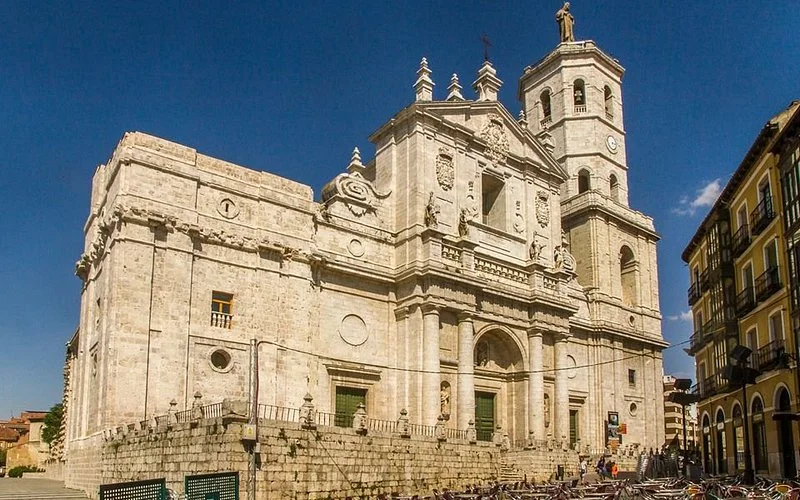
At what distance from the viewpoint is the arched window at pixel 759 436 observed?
24.2m

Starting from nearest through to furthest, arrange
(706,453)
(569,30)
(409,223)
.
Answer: (409,223), (706,453), (569,30)

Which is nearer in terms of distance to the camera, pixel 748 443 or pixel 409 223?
pixel 748 443

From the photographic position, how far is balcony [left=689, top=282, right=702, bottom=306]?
111ft

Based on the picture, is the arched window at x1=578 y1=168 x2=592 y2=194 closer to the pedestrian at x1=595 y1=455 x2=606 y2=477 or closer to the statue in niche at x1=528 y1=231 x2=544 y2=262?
the statue in niche at x1=528 y1=231 x2=544 y2=262

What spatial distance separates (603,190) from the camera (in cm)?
4022

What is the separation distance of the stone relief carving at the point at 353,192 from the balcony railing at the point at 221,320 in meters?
6.47

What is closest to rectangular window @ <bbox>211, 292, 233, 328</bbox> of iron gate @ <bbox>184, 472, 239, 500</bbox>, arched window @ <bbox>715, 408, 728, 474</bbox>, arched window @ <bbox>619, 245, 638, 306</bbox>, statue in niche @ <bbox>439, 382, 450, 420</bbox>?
statue in niche @ <bbox>439, 382, 450, 420</bbox>

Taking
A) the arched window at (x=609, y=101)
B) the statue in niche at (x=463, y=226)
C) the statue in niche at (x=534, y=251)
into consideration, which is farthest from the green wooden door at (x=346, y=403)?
the arched window at (x=609, y=101)

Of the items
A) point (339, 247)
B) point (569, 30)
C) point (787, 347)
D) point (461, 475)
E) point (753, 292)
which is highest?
point (569, 30)

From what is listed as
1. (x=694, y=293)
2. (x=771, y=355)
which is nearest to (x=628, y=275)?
(x=694, y=293)

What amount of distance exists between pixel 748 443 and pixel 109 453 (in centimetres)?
1942

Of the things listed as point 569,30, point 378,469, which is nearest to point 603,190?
point 569,30

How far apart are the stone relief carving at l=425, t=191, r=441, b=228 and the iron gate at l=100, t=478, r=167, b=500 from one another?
19494 mm

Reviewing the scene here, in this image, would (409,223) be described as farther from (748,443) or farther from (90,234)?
(748,443)
